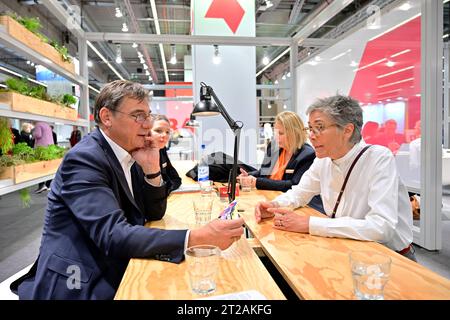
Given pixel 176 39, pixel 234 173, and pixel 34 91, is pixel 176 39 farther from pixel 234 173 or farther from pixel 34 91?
pixel 234 173

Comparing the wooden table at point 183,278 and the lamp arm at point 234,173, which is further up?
the lamp arm at point 234,173

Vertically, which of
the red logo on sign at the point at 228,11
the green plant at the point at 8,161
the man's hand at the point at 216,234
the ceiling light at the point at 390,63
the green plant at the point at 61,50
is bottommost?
the man's hand at the point at 216,234

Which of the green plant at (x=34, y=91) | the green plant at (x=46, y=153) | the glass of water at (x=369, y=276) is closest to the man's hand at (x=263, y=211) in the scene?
the glass of water at (x=369, y=276)

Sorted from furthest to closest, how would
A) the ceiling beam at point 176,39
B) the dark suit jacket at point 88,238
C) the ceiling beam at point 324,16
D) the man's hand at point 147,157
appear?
the ceiling beam at point 176,39
the ceiling beam at point 324,16
the man's hand at point 147,157
the dark suit jacket at point 88,238

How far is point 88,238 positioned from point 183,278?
17.2 inches

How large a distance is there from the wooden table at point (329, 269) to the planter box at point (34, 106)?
2.18 m

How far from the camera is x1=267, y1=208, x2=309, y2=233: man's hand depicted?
4.75 ft

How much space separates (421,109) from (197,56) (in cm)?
360

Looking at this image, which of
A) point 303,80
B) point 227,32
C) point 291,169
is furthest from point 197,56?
point 291,169

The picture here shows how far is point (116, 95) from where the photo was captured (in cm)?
150

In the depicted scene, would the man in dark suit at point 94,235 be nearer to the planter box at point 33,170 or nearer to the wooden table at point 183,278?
the wooden table at point 183,278

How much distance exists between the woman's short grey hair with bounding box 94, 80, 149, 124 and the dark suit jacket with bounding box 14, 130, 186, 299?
0.24 metres

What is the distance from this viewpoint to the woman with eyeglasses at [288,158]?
2.72m

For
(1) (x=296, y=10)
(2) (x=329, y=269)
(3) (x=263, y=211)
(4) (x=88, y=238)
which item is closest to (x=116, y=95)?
(4) (x=88, y=238)
